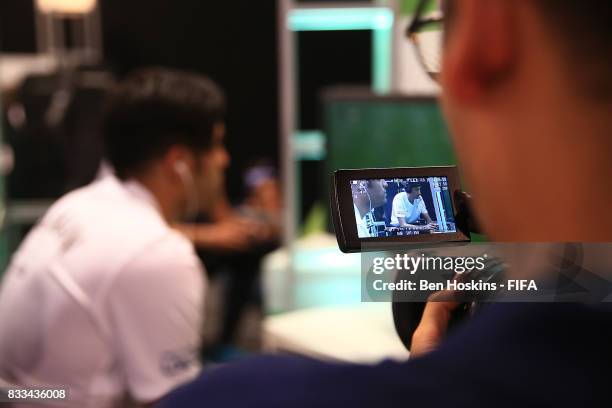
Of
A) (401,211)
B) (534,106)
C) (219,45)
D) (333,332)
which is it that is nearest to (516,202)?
(534,106)

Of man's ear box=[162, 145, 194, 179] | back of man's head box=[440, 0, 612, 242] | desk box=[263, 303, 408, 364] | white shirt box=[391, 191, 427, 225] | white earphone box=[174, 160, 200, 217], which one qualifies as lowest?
desk box=[263, 303, 408, 364]

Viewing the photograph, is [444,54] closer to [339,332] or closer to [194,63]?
[339,332]

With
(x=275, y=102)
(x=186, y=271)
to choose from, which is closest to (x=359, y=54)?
(x=275, y=102)

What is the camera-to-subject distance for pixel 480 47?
0.34 m

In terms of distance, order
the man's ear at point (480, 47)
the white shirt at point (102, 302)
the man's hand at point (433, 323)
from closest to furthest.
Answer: the man's ear at point (480, 47), the man's hand at point (433, 323), the white shirt at point (102, 302)

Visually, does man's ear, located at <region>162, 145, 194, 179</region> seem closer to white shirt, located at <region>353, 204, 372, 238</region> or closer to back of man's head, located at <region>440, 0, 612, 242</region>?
white shirt, located at <region>353, 204, 372, 238</region>

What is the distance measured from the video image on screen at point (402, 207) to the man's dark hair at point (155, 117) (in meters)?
0.85

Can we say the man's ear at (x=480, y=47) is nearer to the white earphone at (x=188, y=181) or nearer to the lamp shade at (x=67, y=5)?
the white earphone at (x=188, y=181)

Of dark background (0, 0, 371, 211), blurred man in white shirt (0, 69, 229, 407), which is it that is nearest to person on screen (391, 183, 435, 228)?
blurred man in white shirt (0, 69, 229, 407)

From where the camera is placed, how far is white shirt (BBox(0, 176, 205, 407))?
1.08 m

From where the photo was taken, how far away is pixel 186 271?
1.25m

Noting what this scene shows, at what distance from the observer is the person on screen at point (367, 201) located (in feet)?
1.67

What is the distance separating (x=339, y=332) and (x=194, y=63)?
4535 mm

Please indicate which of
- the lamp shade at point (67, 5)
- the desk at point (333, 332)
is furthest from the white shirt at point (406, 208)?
the lamp shade at point (67, 5)
